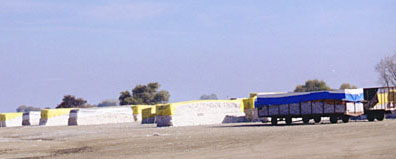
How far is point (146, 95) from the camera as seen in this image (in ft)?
423

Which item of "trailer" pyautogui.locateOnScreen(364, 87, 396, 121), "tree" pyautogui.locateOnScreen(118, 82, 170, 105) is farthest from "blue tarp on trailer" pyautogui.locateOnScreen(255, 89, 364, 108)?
"tree" pyautogui.locateOnScreen(118, 82, 170, 105)

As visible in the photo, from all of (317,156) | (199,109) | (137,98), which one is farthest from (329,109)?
(137,98)

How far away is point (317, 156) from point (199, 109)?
33.3 m

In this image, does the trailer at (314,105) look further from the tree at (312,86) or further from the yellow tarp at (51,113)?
the tree at (312,86)

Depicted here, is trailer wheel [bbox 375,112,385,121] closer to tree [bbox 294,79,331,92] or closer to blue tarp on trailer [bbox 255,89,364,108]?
blue tarp on trailer [bbox 255,89,364,108]

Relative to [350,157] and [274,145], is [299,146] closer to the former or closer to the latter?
[274,145]

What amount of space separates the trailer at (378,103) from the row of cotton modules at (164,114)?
12.0m

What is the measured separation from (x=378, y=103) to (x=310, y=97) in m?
4.63

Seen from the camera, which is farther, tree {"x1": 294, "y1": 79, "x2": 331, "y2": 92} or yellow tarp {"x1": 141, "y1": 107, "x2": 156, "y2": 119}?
tree {"x1": 294, "y1": 79, "x2": 331, "y2": 92}

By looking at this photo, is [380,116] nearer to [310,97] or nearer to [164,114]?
[310,97]

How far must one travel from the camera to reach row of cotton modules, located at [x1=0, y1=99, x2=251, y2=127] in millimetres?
45719

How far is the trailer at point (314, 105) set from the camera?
34.1 meters

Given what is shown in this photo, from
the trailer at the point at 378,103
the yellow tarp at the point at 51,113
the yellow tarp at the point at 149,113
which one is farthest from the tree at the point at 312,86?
the trailer at the point at 378,103

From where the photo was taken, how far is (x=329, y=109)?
34.6m
